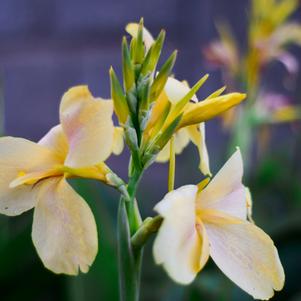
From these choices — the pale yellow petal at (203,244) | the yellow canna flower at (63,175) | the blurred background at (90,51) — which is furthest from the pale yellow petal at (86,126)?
the blurred background at (90,51)

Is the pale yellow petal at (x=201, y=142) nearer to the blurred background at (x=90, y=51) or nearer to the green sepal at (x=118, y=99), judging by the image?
the green sepal at (x=118, y=99)

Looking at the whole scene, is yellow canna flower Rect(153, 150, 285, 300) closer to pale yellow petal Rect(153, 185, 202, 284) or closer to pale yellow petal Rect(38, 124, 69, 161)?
pale yellow petal Rect(153, 185, 202, 284)

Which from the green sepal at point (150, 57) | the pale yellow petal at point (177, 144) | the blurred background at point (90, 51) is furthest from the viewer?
the blurred background at point (90, 51)

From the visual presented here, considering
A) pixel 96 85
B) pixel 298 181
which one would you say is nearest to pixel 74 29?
pixel 96 85

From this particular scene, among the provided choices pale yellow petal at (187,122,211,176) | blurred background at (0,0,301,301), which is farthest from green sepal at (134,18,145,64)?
blurred background at (0,0,301,301)

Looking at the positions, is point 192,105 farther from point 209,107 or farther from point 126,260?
point 126,260

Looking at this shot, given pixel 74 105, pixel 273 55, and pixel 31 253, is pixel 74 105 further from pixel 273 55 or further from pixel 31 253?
pixel 273 55

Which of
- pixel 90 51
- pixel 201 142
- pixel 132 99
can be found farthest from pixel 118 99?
pixel 90 51
